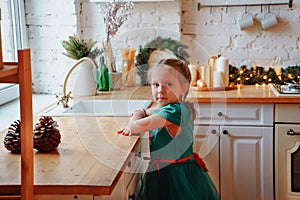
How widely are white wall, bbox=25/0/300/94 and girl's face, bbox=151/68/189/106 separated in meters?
1.28

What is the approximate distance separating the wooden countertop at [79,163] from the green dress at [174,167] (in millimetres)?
209

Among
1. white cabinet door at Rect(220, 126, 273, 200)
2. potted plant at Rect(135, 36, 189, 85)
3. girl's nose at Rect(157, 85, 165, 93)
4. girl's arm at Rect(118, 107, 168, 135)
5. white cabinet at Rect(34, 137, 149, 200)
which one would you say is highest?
potted plant at Rect(135, 36, 189, 85)

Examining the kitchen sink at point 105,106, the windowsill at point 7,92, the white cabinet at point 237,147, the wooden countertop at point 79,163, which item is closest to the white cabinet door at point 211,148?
the white cabinet at point 237,147

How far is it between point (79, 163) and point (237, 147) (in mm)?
1582

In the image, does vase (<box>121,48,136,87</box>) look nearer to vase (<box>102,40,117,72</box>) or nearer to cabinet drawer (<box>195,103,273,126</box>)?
vase (<box>102,40,117,72</box>)

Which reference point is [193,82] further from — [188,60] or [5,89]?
[5,89]

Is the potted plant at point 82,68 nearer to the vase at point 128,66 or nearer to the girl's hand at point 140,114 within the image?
the vase at point 128,66

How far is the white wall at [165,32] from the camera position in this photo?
353cm

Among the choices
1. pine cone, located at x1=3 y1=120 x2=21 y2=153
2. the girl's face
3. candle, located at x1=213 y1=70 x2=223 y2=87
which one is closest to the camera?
pine cone, located at x1=3 y1=120 x2=21 y2=153

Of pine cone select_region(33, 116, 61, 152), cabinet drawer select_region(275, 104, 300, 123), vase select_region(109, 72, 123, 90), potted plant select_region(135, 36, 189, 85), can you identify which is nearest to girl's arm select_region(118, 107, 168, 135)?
pine cone select_region(33, 116, 61, 152)

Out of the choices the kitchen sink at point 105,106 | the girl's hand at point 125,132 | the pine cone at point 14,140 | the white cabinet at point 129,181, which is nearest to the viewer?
the white cabinet at point 129,181

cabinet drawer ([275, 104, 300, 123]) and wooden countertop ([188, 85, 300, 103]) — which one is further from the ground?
wooden countertop ([188, 85, 300, 103])

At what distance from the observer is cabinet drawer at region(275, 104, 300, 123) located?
119 inches

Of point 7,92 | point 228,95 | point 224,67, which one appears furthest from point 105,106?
point 224,67
